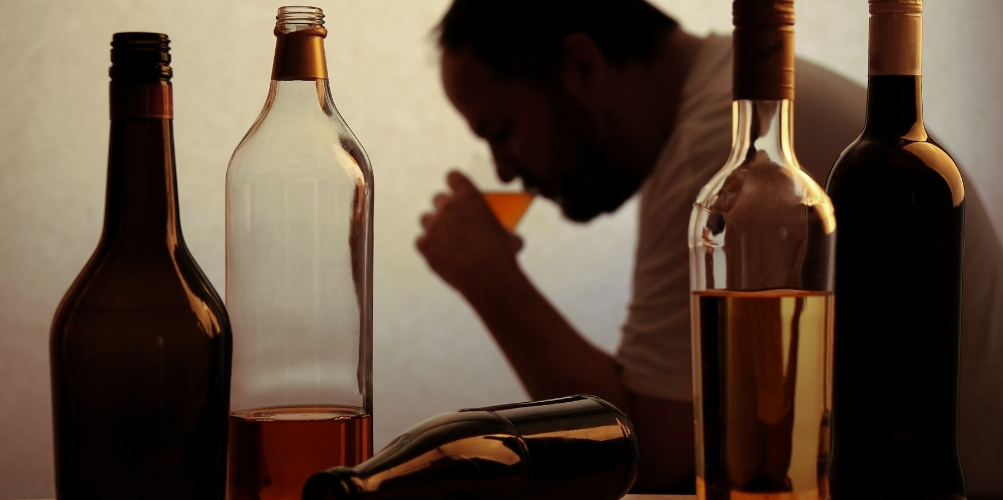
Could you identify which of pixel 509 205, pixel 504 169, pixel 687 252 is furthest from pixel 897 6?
pixel 504 169

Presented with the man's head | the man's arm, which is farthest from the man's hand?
the man's head

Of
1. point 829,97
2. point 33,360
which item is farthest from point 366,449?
point 33,360

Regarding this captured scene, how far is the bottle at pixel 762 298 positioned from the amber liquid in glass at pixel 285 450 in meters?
0.20

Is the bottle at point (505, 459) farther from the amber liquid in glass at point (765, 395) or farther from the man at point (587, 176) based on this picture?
the man at point (587, 176)

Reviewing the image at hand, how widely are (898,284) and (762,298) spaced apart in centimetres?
9

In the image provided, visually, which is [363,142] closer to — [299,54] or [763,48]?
[299,54]

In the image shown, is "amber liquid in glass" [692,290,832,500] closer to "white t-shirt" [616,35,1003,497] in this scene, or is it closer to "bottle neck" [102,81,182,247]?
"bottle neck" [102,81,182,247]

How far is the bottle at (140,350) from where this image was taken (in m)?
0.45

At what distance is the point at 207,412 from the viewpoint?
47cm

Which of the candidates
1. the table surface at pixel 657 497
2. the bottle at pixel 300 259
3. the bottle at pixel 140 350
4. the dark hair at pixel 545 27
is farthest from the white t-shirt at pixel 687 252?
the bottle at pixel 140 350

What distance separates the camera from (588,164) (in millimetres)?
1609

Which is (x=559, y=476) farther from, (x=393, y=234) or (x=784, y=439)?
(x=393, y=234)

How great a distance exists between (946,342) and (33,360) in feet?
5.13

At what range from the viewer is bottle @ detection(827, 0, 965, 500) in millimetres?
500
